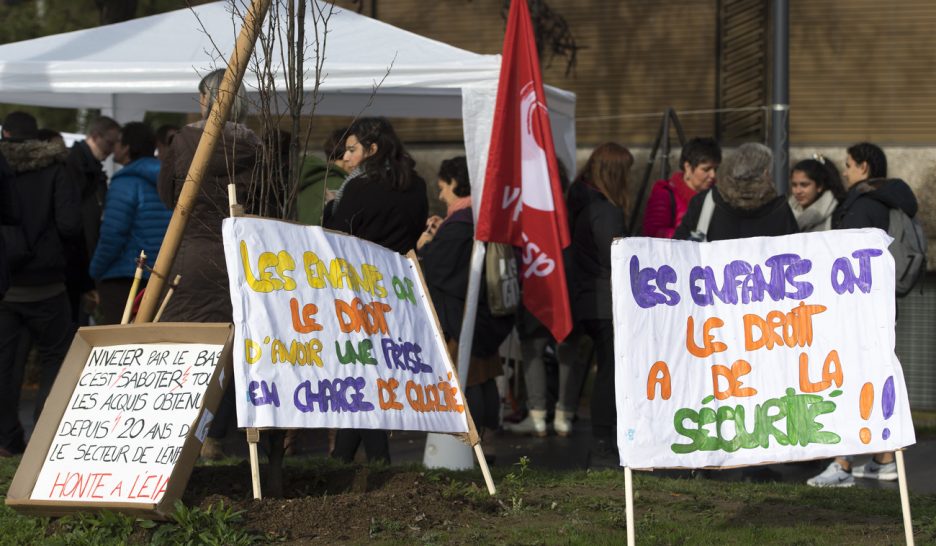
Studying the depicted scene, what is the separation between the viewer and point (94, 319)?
1241cm

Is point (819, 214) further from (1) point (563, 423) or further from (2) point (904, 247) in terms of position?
(1) point (563, 423)

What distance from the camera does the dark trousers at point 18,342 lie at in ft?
27.0

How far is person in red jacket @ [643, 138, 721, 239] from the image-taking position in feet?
30.9

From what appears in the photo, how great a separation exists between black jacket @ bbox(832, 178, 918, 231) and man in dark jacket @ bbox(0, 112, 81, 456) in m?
4.68

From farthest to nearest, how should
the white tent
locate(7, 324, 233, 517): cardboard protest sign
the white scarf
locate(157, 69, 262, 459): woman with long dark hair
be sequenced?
the white scarf → the white tent → locate(157, 69, 262, 459): woman with long dark hair → locate(7, 324, 233, 517): cardboard protest sign

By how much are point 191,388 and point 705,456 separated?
6.79ft

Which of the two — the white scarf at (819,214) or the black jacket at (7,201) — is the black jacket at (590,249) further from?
the black jacket at (7,201)

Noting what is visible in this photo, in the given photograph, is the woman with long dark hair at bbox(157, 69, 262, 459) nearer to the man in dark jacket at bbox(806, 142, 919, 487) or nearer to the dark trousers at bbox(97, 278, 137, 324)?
the dark trousers at bbox(97, 278, 137, 324)

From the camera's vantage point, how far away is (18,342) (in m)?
8.34

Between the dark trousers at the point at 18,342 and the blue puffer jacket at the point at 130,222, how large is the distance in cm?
37

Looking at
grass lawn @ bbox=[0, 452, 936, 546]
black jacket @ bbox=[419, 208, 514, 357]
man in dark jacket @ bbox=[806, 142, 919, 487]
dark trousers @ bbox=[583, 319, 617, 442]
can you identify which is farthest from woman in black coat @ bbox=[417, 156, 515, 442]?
man in dark jacket @ bbox=[806, 142, 919, 487]

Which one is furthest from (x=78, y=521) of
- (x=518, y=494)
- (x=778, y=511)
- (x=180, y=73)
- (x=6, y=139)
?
(x=180, y=73)

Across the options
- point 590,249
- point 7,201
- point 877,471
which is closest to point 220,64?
point 7,201

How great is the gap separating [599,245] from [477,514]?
10.3ft
